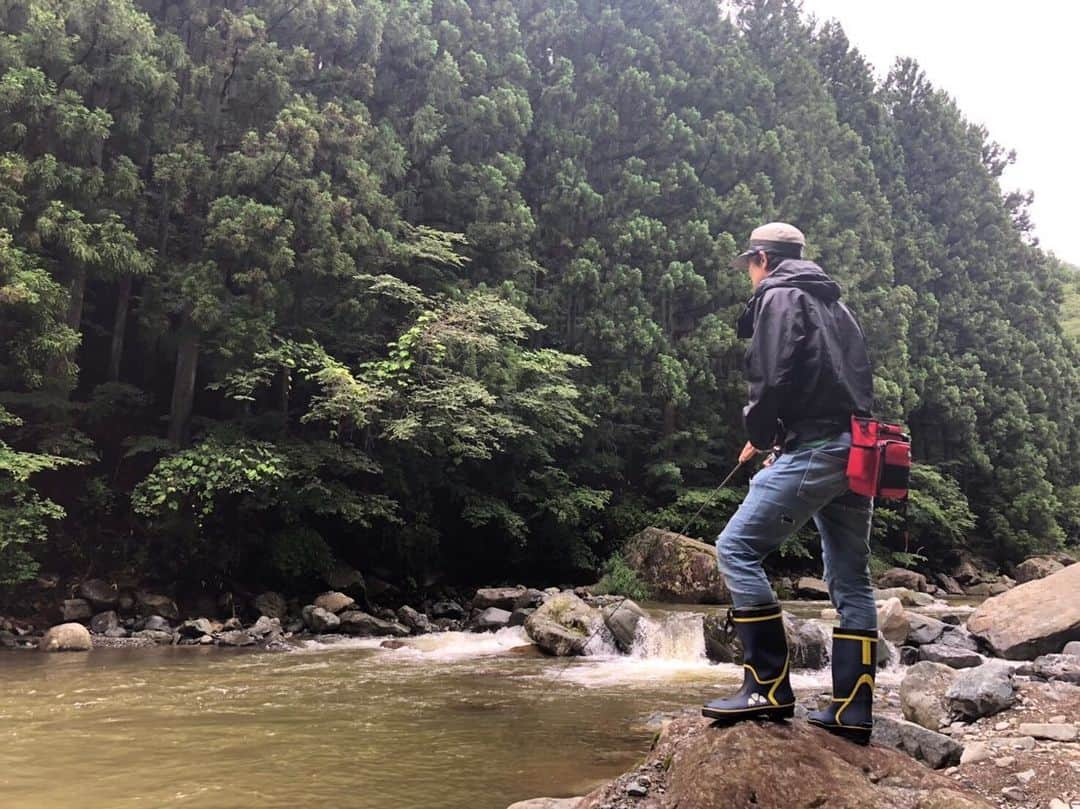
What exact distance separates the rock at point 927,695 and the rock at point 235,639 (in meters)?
8.01

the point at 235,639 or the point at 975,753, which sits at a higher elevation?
the point at 975,753

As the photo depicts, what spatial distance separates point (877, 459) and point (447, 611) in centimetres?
1158

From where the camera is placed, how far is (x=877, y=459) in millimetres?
2848

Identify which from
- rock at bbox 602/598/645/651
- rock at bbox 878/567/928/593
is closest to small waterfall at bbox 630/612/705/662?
rock at bbox 602/598/645/651

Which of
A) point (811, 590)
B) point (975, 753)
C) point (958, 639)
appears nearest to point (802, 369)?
point (975, 753)

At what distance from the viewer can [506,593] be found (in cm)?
1397

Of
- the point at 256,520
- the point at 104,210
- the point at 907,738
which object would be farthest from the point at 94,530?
the point at 907,738

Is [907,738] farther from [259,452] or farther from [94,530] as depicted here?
[94,530]

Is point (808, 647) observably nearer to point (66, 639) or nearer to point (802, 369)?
point (802, 369)

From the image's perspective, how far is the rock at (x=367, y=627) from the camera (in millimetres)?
11648

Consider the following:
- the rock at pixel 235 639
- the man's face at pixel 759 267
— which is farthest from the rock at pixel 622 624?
the man's face at pixel 759 267

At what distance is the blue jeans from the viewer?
112 inches

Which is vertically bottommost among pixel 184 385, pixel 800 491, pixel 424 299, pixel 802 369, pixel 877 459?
pixel 800 491

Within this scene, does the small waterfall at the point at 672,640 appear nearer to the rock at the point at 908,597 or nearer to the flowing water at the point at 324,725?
the flowing water at the point at 324,725
